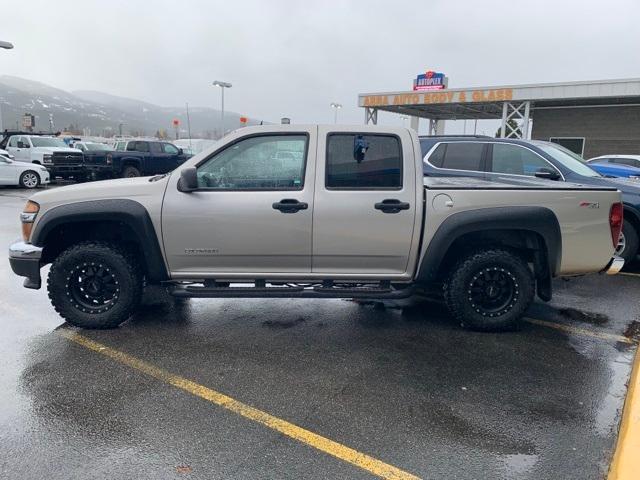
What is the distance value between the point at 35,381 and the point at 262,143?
8.63 feet

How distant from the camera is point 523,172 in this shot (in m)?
7.61

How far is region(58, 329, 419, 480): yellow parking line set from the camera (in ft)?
9.16

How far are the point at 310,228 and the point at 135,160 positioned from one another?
57.4 feet

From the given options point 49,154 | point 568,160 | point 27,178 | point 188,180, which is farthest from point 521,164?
point 49,154

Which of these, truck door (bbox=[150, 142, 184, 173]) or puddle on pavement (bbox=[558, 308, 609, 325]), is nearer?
puddle on pavement (bbox=[558, 308, 609, 325])

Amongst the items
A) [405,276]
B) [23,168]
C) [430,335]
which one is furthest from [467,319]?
[23,168]

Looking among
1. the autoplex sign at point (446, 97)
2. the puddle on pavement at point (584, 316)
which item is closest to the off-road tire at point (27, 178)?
the autoplex sign at point (446, 97)

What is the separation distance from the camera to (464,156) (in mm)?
7953

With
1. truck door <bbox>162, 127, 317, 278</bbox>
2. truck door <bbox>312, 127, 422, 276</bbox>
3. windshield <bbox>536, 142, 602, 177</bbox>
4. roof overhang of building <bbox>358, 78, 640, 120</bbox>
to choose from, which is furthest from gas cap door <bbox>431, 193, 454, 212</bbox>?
roof overhang of building <bbox>358, 78, 640, 120</bbox>

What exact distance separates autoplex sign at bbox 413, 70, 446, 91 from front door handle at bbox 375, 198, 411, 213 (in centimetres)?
2737

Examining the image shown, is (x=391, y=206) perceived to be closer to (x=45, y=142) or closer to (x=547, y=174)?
(x=547, y=174)

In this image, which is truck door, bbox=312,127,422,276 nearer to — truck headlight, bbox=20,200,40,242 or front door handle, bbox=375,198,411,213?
front door handle, bbox=375,198,411,213

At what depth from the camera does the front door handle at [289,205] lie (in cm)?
441

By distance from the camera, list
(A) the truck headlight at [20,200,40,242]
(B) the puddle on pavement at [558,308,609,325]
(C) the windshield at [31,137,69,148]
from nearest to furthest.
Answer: (A) the truck headlight at [20,200,40,242], (B) the puddle on pavement at [558,308,609,325], (C) the windshield at [31,137,69,148]
